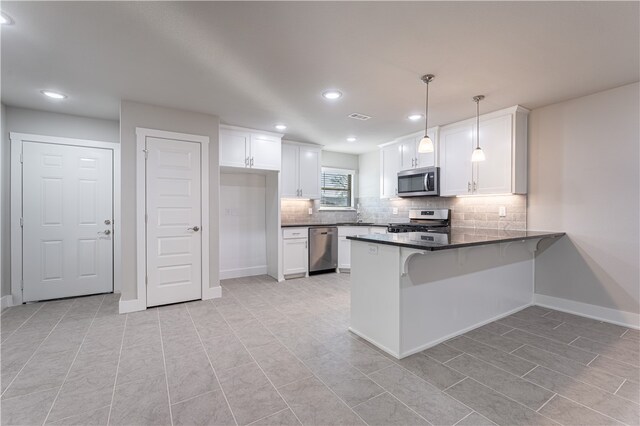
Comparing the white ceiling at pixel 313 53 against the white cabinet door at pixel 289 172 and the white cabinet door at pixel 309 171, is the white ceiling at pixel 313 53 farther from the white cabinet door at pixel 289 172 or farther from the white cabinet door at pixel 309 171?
the white cabinet door at pixel 309 171

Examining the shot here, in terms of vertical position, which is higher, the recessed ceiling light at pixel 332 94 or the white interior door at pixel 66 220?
the recessed ceiling light at pixel 332 94

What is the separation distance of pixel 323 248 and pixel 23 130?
440 centimetres

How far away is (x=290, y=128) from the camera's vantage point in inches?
175

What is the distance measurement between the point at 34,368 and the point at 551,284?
510 cm

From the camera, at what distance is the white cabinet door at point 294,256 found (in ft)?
16.0

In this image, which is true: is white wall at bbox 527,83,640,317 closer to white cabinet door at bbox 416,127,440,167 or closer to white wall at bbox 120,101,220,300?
white cabinet door at bbox 416,127,440,167

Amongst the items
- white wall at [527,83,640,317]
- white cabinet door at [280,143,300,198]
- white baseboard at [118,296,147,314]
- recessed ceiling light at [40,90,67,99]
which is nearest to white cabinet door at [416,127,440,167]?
white wall at [527,83,640,317]

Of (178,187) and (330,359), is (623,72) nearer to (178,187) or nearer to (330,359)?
(330,359)

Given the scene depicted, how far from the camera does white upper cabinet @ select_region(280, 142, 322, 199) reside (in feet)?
16.8

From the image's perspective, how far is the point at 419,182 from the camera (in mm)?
4547

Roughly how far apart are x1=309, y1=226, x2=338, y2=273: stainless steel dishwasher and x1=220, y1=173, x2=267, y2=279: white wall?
0.92 meters

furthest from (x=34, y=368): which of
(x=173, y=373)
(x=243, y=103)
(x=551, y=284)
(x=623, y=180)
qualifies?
(x=623, y=180)

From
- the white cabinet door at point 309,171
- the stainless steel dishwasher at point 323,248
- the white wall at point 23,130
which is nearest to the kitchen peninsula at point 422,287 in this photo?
the stainless steel dishwasher at point 323,248

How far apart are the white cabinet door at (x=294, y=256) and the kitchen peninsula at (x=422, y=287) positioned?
2292 mm
